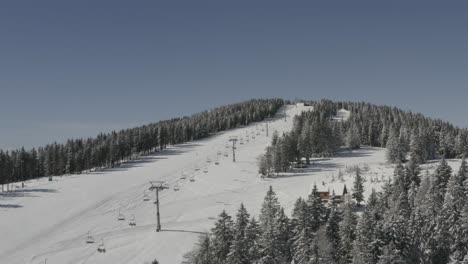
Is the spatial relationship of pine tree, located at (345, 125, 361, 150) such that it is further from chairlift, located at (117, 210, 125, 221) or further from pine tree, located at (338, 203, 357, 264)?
pine tree, located at (338, 203, 357, 264)

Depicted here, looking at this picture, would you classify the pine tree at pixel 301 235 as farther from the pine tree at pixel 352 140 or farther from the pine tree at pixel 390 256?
the pine tree at pixel 352 140

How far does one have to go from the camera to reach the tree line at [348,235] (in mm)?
55159

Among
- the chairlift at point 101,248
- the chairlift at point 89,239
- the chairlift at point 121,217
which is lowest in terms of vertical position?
the chairlift at point 101,248

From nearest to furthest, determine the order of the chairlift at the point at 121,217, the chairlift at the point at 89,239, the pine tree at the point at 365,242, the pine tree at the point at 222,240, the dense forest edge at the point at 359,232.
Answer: the pine tree at the point at 365,242, the dense forest edge at the point at 359,232, the pine tree at the point at 222,240, the chairlift at the point at 89,239, the chairlift at the point at 121,217

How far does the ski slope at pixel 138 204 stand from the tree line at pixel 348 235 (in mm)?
11851

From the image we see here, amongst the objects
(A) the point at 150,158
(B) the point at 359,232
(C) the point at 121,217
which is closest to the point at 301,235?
(B) the point at 359,232

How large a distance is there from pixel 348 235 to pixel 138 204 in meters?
53.6

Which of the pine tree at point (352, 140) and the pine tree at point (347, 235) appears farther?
the pine tree at point (352, 140)

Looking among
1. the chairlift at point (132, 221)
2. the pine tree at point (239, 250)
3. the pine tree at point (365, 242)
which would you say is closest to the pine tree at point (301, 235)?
the pine tree at point (365, 242)

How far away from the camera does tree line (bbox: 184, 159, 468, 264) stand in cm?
5516

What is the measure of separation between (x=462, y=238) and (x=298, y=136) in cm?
8718

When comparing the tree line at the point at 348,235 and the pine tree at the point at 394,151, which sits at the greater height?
the pine tree at the point at 394,151

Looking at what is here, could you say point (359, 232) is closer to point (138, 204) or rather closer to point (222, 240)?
point (222, 240)

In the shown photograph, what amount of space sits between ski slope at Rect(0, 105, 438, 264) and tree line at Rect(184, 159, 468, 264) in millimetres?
11851
